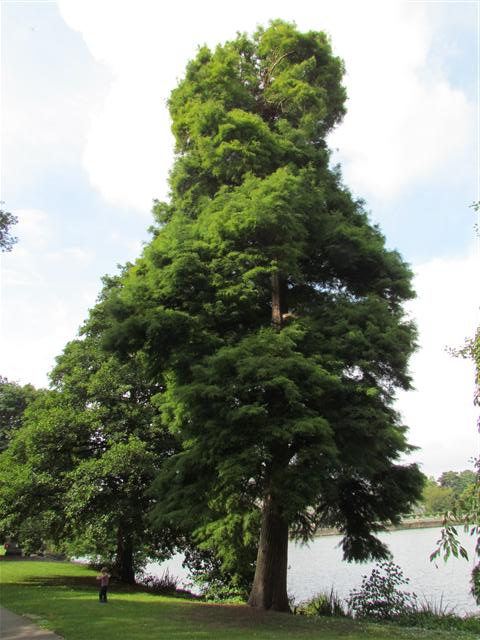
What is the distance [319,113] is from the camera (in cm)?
1647

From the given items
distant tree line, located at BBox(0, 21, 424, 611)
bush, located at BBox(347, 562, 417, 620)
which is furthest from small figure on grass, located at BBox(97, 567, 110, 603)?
bush, located at BBox(347, 562, 417, 620)

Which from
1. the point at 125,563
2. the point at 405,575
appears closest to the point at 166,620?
the point at 125,563

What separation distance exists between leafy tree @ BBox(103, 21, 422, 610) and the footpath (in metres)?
3.54

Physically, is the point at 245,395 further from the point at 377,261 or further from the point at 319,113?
the point at 319,113

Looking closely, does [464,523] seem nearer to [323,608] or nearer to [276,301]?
[276,301]

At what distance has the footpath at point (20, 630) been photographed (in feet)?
30.3

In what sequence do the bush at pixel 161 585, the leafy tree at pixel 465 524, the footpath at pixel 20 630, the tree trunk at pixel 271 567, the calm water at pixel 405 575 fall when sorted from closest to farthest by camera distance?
the leafy tree at pixel 465 524 → the footpath at pixel 20 630 → the tree trunk at pixel 271 567 → the bush at pixel 161 585 → the calm water at pixel 405 575

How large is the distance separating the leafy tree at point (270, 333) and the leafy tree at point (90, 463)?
4.87 meters

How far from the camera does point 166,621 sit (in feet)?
36.8

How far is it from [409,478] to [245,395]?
5.71 m

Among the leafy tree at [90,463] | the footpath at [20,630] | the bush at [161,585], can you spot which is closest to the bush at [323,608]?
the leafy tree at [90,463]

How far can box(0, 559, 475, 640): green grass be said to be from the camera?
974cm

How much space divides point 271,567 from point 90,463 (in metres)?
8.10

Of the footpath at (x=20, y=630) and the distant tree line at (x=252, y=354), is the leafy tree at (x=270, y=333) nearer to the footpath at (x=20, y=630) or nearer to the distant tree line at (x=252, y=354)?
the distant tree line at (x=252, y=354)
